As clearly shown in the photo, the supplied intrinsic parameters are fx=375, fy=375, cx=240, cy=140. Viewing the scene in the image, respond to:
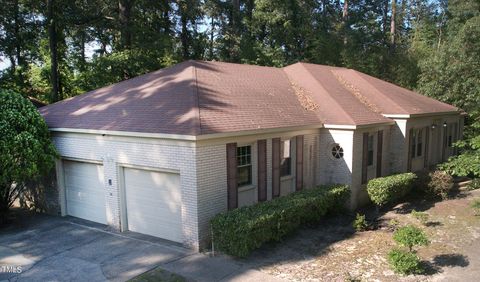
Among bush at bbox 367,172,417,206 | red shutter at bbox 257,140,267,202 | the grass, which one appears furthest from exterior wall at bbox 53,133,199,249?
bush at bbox 367,172,417,206

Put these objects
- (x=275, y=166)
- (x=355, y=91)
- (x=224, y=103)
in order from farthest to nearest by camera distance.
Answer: (x=355, y=91), (x=275, y=166), (x=224, y=103)

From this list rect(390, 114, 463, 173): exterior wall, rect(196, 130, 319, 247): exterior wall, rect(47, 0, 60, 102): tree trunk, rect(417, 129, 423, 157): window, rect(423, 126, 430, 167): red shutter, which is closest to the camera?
rect(196, 130, 319, 247): exterior wall

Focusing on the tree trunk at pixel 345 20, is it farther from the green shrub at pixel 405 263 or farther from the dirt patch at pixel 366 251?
the green shrub at pixel 405 263

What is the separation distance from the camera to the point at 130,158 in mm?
11102

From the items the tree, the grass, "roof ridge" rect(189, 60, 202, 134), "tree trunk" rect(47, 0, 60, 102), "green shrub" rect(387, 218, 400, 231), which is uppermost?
"tree trunk" rect(47, 0, 60, 102)

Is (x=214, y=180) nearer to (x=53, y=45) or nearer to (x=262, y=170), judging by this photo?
(x=262, y=170)

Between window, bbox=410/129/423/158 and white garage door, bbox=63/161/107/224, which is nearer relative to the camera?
white garage door, bbox=63/161/107/224

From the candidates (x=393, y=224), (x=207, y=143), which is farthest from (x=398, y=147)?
(x=207, y=143)

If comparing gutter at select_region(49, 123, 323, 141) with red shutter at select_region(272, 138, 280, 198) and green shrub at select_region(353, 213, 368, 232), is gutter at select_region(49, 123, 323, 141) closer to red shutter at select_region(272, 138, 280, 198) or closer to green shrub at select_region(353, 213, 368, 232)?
red shutter at select_region(272, 138, 280, 198)

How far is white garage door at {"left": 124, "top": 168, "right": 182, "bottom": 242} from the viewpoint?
10641mm

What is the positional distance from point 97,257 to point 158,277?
2.20 meters

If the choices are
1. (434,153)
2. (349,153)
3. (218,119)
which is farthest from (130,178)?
(434,153)

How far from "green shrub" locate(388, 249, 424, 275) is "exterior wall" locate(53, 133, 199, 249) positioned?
4.96 meters

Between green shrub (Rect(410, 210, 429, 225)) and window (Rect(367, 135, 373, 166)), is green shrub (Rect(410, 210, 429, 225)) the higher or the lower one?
the lower one
